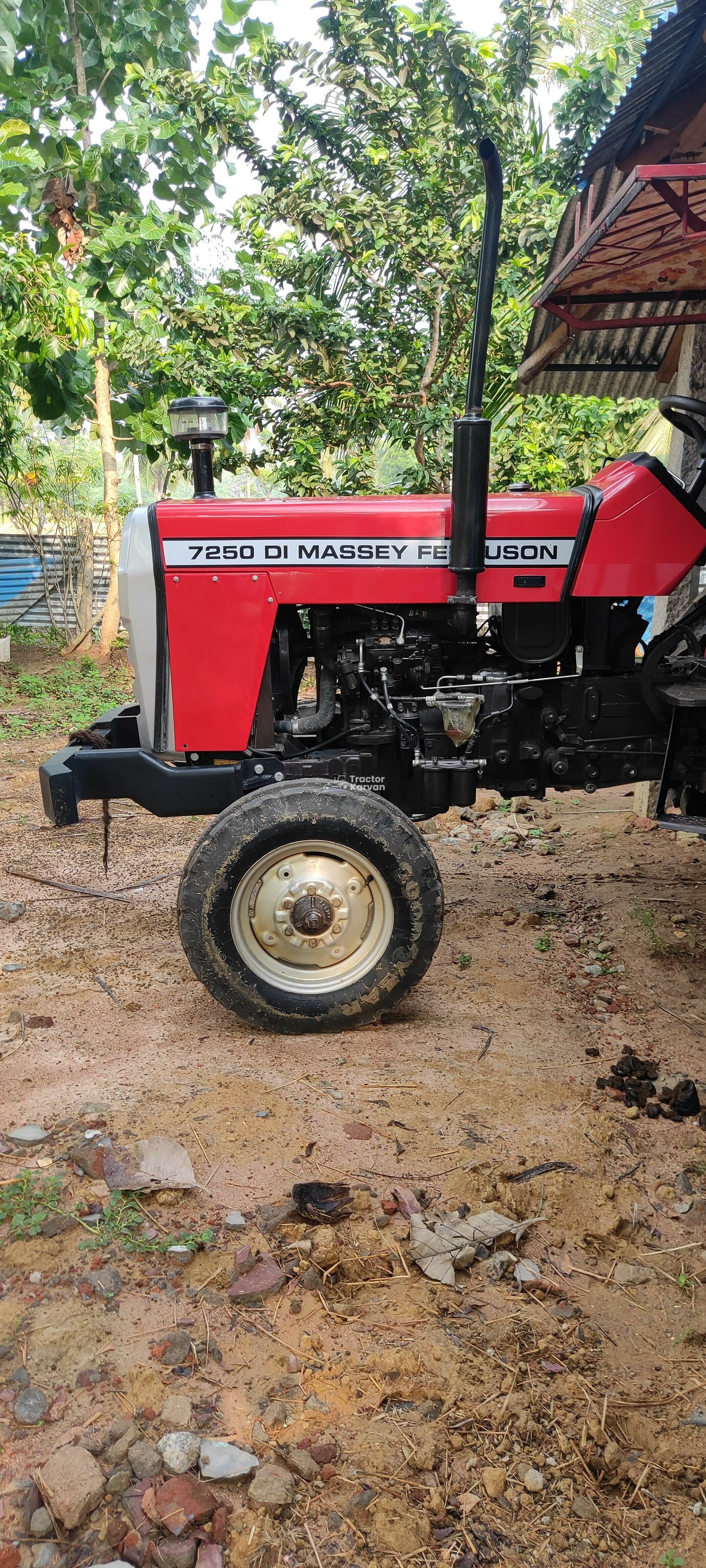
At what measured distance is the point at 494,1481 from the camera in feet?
6.11

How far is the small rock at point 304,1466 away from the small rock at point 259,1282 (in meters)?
0.42

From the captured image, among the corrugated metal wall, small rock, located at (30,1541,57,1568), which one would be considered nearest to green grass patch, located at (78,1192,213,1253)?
small rock, located at (30,1541,57,1568)

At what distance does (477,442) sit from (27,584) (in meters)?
12.5

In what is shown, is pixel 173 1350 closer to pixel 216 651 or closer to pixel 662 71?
pixel 216 651

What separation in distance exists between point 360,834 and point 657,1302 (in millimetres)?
1617

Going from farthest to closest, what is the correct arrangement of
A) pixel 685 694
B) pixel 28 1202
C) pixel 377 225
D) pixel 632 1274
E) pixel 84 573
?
pixel 84 573, pixel 377 225, pixel 685 694, pixel 28 1202, pixel 632 1274

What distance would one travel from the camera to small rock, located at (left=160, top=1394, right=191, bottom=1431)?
194cm

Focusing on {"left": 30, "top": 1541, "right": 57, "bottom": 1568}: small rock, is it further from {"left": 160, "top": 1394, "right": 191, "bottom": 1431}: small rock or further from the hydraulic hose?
the hydraulic hose

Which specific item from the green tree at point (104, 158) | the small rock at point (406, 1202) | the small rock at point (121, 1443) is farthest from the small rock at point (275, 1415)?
the green tree at point (104, 158)

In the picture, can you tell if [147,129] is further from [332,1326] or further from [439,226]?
[332,1326]

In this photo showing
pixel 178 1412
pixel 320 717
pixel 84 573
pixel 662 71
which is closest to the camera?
pixel 178 1412

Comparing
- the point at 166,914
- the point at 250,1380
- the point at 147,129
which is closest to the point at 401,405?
the point at 147,129

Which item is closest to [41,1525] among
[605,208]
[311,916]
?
[311,916]

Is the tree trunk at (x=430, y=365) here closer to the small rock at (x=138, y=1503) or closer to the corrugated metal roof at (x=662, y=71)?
the corrugated metal roof at (x=662, y=71)
